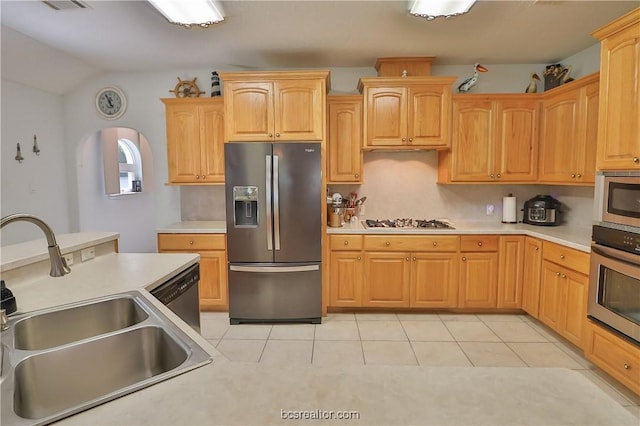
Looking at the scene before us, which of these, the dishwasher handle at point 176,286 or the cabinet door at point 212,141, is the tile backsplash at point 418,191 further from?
the dishwasher handle at point 176,286

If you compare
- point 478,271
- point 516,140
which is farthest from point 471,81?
point 478,271

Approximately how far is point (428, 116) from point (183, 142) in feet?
8.33

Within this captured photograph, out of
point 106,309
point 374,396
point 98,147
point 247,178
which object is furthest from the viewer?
point 98,147

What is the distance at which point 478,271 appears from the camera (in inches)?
139

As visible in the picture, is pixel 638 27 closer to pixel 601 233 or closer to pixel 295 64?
pixel 601 233

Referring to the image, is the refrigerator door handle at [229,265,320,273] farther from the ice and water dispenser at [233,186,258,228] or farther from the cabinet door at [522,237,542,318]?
the cabinet door at [522,237,542,318]

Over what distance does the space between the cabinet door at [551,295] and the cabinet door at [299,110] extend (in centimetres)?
232

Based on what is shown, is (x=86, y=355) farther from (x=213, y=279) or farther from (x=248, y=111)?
(x=248, y=111)

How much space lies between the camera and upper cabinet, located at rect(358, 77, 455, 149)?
11.7 feet

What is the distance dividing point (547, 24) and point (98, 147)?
5517mm

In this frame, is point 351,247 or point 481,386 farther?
point 351,247

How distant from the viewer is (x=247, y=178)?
3.31 meters

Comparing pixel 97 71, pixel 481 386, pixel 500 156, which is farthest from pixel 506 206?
pixel 97 71

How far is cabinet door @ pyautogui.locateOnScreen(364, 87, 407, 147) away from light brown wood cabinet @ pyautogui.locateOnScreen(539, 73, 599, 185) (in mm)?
1395
